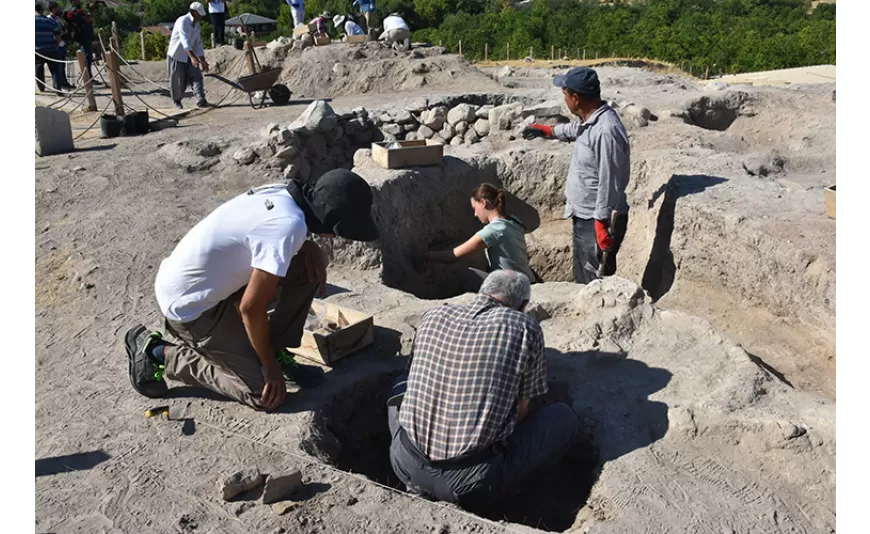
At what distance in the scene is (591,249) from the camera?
251 inches

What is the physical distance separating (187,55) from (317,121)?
423cm

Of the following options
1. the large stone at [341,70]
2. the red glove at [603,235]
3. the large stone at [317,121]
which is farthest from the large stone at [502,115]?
the large stone at [341,70]

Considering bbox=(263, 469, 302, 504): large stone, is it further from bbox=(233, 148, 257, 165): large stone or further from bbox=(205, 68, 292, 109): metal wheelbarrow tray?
bbox=(205, 68, 292, 109): metal wheelbarrow tray

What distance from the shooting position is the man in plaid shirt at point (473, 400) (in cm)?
369

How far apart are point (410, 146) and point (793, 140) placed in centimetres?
533

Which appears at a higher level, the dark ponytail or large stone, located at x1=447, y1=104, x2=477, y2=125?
large stone, located at x1=447, y1=104, x2=477, y2=125

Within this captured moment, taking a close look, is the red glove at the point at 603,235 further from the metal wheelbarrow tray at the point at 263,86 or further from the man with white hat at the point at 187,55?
the man with white hat at the point at 187,55

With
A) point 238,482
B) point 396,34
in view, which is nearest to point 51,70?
point 396,34

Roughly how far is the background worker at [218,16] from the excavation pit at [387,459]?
1487 centimetres

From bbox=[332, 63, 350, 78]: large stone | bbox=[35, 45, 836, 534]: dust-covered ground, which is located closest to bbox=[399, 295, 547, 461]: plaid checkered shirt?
bbox=[35, 45, 836, 534]: dust-covered ground

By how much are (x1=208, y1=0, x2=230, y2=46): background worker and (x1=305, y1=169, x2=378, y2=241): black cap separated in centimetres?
1501

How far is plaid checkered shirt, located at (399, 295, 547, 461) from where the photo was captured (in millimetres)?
3680

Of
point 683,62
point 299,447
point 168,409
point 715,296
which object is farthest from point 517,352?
point 683,62

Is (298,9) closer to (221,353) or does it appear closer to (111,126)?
(111,126)
